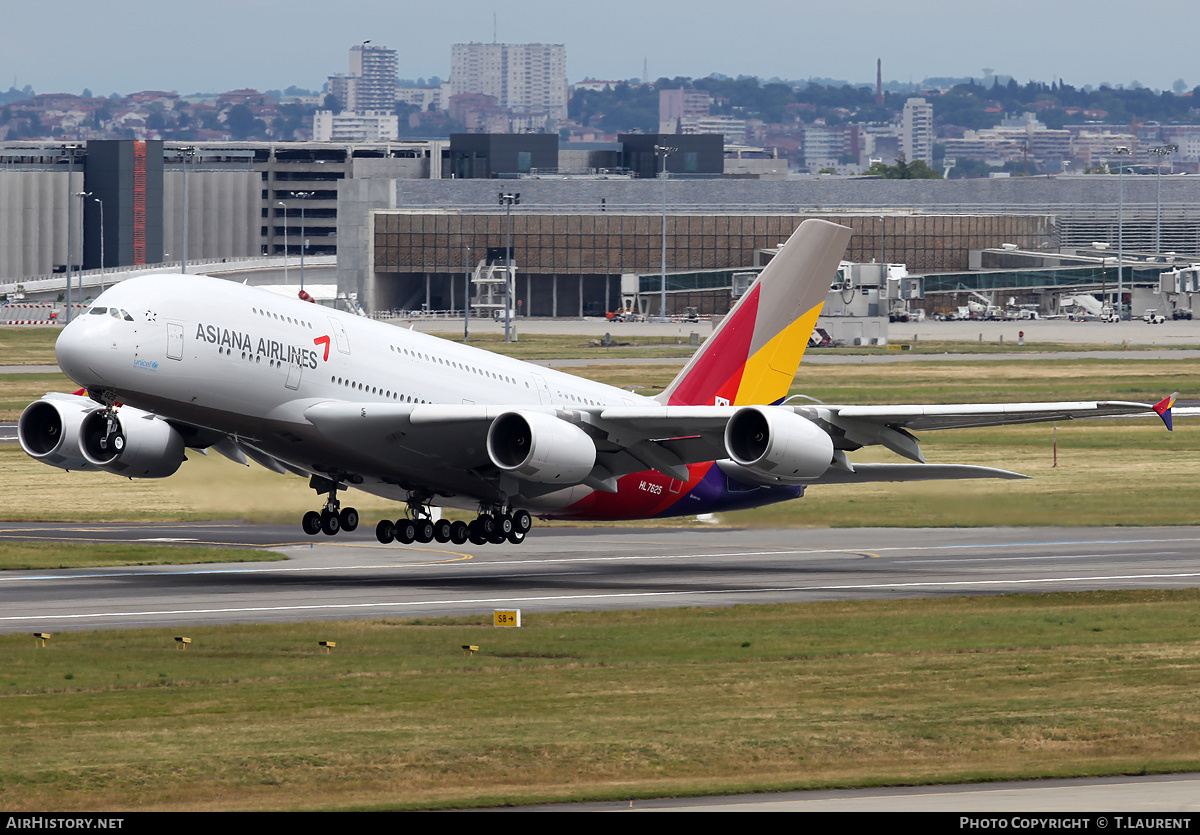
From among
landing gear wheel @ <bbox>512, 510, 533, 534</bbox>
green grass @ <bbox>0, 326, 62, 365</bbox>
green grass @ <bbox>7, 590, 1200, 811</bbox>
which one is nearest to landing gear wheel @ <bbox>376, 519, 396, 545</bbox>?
landing gear wheel @ <bbox>512, 510, 533, 534</bbox>

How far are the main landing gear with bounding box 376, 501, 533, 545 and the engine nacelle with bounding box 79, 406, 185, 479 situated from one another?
236 inches

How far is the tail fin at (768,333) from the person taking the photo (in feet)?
165

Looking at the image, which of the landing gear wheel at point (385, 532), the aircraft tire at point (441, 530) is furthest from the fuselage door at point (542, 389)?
the landing gear wheel at point (385, 532)

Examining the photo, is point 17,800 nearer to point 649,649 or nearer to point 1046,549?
point 649,649

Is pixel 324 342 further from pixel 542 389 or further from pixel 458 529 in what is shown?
pixel 542 389

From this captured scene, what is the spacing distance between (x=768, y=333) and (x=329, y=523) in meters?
14.4

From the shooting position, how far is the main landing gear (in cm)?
4584

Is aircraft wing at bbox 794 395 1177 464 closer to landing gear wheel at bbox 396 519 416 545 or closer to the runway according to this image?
the runway

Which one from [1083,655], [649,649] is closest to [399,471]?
[649,649]

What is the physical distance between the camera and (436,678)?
107 feet

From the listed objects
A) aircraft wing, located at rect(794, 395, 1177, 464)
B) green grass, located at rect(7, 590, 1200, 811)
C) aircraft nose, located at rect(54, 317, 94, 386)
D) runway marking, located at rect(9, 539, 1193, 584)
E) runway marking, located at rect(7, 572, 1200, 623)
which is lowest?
runway marking, located at rect(9, 539, 1193, 584)

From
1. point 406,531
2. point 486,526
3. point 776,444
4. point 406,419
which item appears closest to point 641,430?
point 776,444

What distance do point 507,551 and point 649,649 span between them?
2117cm

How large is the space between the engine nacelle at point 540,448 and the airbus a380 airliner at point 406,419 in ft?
0.16
